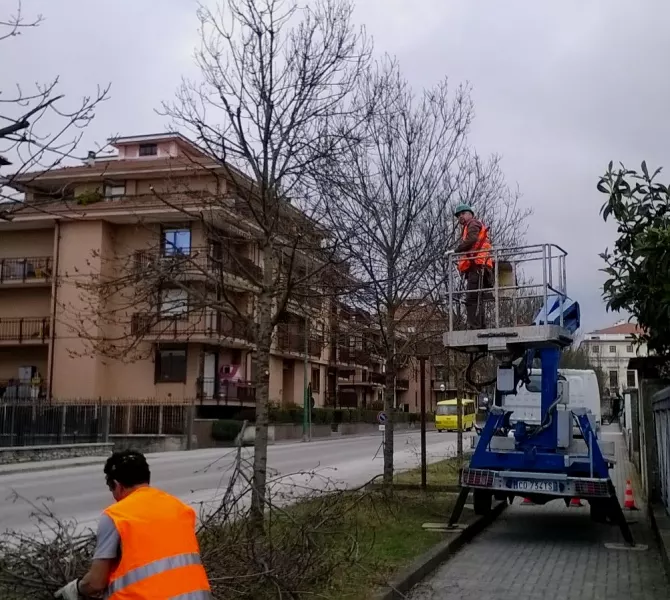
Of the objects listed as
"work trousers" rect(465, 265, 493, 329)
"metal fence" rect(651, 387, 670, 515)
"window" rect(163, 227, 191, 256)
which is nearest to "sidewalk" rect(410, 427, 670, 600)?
"metal fence" rect(651, 387, 670, 515)

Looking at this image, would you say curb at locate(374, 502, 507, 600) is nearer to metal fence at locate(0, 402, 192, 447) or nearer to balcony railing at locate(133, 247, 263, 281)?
balcony railing at locate(133, 247, 263, 281)

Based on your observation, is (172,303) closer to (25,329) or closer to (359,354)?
(359,354)

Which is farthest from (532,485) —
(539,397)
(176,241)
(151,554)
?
(151,554)

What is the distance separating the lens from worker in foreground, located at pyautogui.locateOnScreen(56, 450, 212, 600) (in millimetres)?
3559

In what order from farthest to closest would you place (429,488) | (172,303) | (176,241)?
(429,488)
(176,241)
(172,303)

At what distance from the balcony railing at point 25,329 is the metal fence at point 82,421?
7956 millimetres

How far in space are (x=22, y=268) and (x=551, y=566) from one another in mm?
39068

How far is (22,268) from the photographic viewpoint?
43312 mm

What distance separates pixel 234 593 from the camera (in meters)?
5.84

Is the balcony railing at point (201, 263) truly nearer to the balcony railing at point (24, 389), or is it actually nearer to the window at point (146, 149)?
the balcony railing at point (24, 389)

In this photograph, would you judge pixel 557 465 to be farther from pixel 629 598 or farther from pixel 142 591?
pixel 142 591

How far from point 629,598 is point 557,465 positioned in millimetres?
3064

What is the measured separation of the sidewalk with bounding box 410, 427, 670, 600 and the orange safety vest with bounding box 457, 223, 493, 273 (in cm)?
375

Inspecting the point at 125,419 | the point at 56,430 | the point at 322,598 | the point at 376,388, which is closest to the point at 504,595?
the point at 322,598
